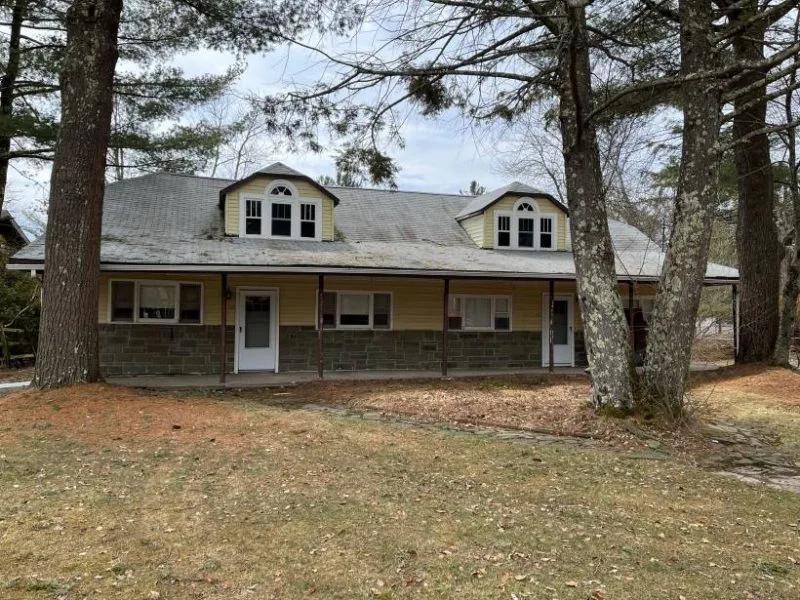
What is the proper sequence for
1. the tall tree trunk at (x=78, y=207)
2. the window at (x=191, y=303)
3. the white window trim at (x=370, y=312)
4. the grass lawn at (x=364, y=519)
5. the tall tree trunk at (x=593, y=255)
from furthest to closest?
the white window trim at (x=370, y=312)
the window at (x=191, y=303)
the tall tree trunk at (x=78, y=207)
the tall tree trunk at (x=593, y=255)
the grass lawn at (x=364, y=519)

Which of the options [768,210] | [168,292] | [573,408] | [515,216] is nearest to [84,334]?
[168,292]

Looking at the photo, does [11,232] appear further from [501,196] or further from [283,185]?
[501,196]

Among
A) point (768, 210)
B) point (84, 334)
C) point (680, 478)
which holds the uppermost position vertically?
point (768, 210)

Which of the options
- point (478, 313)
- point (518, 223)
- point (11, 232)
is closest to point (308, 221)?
point (478, 313)

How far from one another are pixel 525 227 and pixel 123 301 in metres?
10.3

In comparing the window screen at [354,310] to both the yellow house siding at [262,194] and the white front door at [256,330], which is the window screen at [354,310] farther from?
the yellow house siding at [262,194]

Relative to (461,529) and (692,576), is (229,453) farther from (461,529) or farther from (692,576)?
(692,576)

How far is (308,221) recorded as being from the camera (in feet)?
45.6

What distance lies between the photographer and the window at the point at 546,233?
1585cm

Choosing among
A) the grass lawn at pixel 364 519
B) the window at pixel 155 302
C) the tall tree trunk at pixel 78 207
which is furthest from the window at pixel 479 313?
the tall tree trunk at pixel 78 207

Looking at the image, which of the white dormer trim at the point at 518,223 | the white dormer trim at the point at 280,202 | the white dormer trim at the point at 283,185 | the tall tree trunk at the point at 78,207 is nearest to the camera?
the tall tree trunk at the point at 78,207

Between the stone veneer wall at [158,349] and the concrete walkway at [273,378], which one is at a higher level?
the stone veneer wall at [158,349]

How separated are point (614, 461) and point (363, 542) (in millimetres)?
3308

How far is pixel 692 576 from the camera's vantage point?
3.24 m
